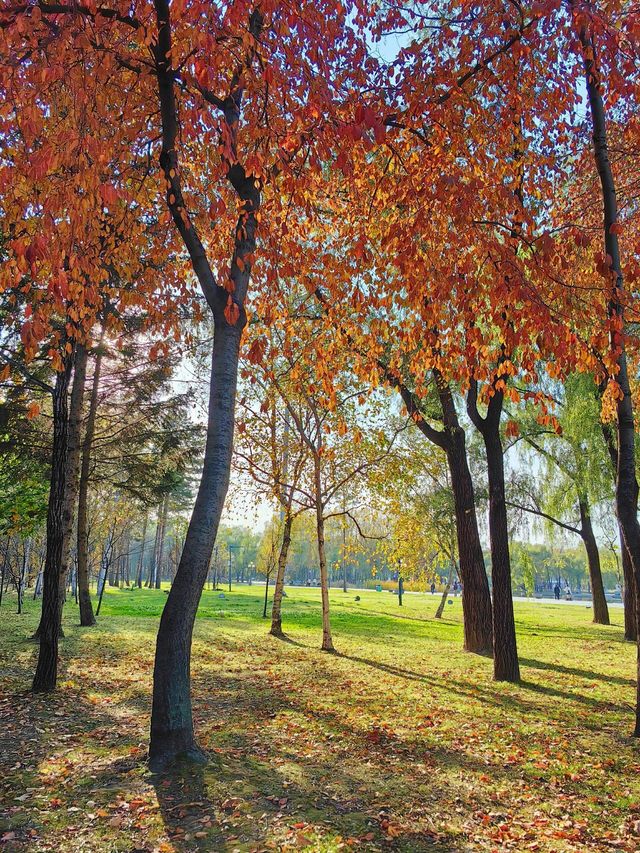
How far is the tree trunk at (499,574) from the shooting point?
8938mm

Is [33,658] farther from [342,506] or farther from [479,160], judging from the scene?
[479,160]

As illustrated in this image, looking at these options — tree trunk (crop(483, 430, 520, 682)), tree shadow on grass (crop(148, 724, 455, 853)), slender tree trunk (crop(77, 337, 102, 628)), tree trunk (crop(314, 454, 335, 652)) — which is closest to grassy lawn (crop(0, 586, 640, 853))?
tree shadow on grass (crop(148, 724, 455, 853))

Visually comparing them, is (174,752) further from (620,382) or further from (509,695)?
(620,382)

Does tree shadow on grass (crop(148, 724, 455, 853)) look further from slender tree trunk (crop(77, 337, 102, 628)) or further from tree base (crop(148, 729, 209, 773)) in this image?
slender tree trunk (crop(77, 337, 102, 628))

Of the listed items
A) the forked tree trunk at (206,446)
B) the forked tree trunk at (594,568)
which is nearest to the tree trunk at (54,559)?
the forked tree trunk at (206,446)

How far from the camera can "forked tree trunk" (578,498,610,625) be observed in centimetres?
1972

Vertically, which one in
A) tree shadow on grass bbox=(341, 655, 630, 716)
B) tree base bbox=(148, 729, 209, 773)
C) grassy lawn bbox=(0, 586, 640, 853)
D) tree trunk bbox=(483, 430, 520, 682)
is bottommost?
tree shadow on grass bbox=(341, 655, 630, 716)

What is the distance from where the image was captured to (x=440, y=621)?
2250cm

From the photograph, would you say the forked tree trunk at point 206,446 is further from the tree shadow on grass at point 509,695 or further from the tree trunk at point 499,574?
the tree trunk at point 499,574

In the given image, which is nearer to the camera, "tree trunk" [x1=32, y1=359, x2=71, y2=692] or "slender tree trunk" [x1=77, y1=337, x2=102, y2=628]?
"tree trunk" [x1=32, y1=359, x2=71, y2=692]

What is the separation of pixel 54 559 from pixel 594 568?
61.8 ft

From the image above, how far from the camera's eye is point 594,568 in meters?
19.9

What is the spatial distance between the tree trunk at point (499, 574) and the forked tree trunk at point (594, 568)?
11.7m

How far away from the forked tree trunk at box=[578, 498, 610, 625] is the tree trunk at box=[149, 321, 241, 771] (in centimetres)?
1759
